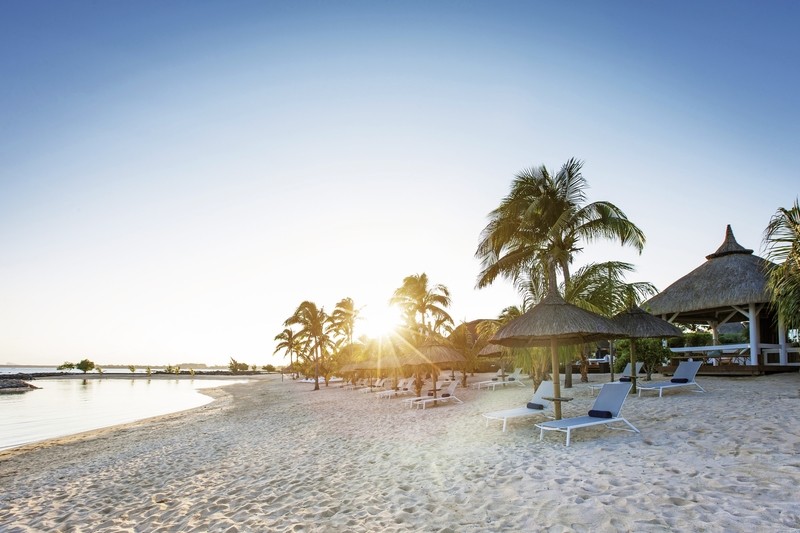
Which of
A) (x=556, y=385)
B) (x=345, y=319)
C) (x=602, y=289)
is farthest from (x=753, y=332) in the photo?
(x=345, y=319)

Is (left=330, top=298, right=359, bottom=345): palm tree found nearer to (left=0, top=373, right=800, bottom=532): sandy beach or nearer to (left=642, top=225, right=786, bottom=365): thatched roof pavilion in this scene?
(left=642, top=225, right=786, bottom=365): thatched roof pavilion

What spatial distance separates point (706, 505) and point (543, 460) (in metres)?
2.12

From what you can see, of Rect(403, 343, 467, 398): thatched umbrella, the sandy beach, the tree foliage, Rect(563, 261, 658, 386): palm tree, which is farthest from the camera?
the tree foliage

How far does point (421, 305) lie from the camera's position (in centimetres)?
2719

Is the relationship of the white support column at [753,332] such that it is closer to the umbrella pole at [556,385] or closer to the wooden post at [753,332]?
the wooden post at [753,332]

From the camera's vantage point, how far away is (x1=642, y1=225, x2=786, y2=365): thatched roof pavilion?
14.5 metres

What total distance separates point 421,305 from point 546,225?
13629 millimetres

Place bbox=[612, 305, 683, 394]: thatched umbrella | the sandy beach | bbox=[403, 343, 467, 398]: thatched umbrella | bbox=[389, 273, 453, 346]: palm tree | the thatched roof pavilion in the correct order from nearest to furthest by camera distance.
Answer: the sandy beach, bbox=[612, 305, 683, 394]: thatched umbrella, bbox=[403, 343, 467, 398]: thatched umbrella, the thatched roof pavilion, bbox=[389, 273, 453, 346]: palm tree

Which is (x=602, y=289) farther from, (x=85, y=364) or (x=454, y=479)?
(x=85, y=364)

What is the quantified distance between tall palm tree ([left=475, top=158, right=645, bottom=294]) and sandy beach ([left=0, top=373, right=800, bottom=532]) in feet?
19.0

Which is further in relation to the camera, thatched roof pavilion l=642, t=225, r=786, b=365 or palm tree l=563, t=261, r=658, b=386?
thatched roof pavilion l=642, t=225, r=786, b=365

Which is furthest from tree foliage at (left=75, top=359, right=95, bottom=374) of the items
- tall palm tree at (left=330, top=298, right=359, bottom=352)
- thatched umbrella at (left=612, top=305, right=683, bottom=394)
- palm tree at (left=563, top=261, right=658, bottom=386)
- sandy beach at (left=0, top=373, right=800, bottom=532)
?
thatched umbrella at (left=612, top=305, right=683, bottom=394)

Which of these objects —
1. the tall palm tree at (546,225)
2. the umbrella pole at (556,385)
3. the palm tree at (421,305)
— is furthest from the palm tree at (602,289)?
the palm tree at (421,305)

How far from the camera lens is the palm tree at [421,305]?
1061 inches
